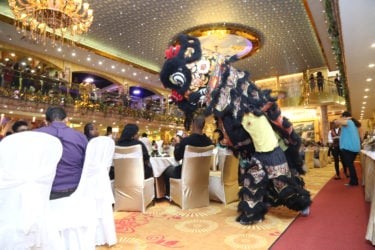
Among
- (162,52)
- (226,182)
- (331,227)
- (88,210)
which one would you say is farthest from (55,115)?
(162,52)

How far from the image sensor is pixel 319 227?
273cm

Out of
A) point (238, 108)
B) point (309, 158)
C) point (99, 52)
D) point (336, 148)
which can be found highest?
point (99, 52)

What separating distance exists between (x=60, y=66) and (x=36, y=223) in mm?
13444

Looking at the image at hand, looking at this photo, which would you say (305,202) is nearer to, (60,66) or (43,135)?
(43,135)

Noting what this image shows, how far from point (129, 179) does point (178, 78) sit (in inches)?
60.7

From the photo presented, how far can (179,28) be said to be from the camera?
10203 millimetres

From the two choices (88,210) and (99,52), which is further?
(99,52)

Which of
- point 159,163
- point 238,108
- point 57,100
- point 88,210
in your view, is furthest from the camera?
point 57,100

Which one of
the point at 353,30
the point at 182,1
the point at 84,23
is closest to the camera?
the point at 353,30

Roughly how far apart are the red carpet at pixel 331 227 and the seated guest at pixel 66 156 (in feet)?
5.54

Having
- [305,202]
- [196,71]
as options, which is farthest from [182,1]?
[305,202]

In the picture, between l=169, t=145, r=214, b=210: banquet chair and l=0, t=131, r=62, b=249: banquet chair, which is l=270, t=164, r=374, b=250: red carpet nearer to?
l=169, t=145, r=214, b=210: banquet chair

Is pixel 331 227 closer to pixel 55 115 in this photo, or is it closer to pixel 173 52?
pixel 173 52

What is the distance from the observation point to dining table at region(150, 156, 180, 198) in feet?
13.8
